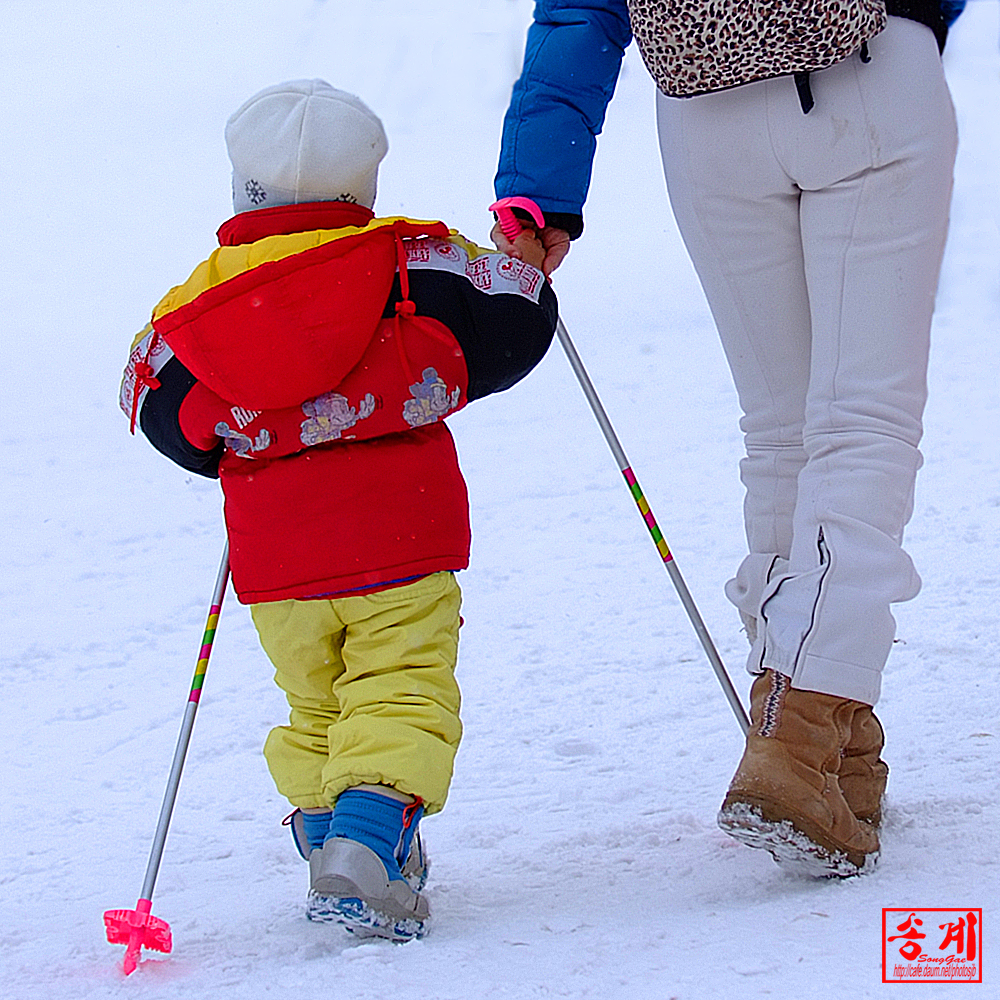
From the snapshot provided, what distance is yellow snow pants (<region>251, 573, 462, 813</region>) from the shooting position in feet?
7.08

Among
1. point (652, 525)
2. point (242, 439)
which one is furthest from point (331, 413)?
point (652, 525)

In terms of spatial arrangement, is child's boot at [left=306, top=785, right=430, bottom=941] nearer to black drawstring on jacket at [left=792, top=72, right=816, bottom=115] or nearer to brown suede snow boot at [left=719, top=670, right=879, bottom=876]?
brown suede snow boot at [left=719, top=670, right=879, bottom=876]

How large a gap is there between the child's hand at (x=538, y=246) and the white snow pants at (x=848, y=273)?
0.39 m

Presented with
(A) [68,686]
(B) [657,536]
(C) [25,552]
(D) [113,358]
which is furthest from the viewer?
(D) [113,358]

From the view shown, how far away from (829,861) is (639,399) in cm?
551

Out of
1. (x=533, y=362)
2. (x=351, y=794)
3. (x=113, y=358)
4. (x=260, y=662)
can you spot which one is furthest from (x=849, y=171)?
(x=113, y=358)

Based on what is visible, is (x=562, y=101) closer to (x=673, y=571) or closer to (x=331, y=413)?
(x=331, y=413)

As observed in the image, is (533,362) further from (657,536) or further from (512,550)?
(512,550)

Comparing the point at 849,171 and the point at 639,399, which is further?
the point at 639,399

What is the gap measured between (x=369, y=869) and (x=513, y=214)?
1182 millimetres

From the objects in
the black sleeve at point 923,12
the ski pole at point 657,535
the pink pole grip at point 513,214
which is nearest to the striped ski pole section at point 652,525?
the ski pole at point 657,535

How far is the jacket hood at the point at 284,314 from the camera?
2154mm

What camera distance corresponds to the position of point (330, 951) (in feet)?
6.73

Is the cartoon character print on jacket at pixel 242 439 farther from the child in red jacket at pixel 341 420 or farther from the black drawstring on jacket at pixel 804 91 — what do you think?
the black drawstring on jacket at pixel 804 91
